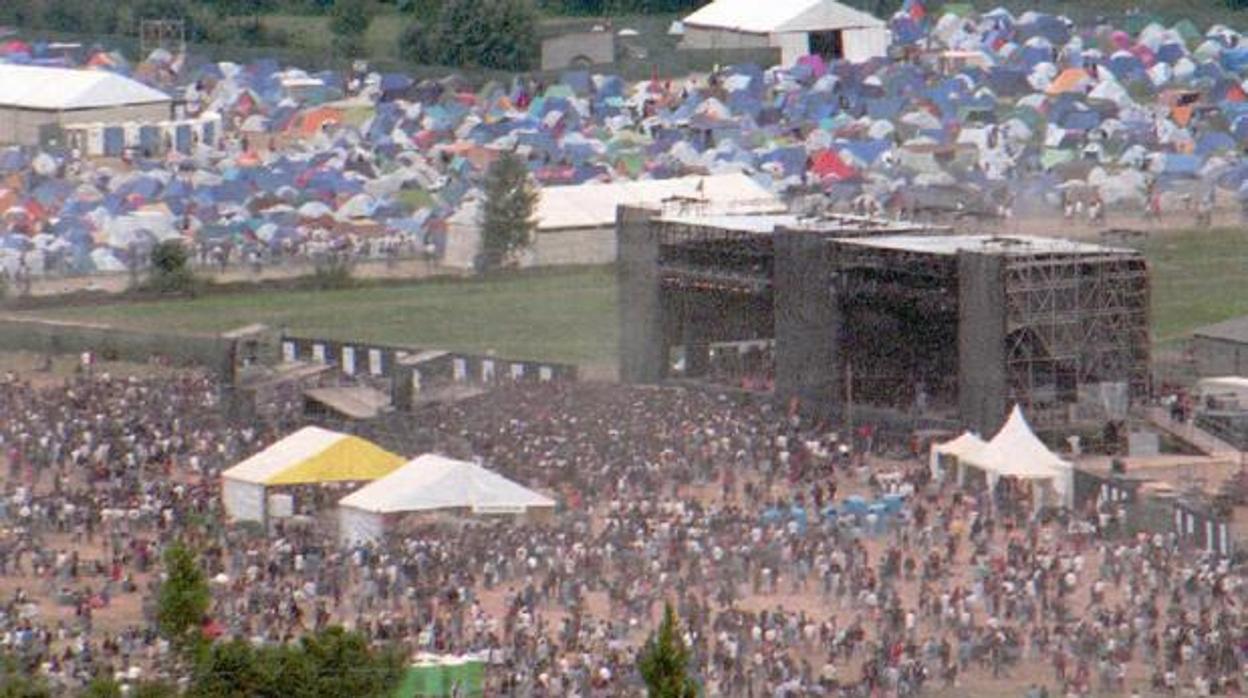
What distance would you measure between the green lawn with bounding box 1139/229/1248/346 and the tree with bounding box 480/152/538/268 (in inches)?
269

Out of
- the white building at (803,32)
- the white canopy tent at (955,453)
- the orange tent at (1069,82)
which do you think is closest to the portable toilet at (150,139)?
the white building at (803,32)

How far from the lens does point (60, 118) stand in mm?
55812

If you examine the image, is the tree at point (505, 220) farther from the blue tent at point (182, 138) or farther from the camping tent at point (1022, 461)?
the camping tent at point (1022, 461)

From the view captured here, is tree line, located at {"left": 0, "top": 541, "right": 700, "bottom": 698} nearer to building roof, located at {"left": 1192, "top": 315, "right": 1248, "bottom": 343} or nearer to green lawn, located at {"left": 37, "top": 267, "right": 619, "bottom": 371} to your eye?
building roof, located at {"left": 1192, "top": 315, "right": 1248, "bottom": 343}

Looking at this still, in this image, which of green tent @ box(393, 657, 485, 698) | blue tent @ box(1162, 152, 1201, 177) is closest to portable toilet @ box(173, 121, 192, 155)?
blue tent @ box(1162, 152, 1201, 177)

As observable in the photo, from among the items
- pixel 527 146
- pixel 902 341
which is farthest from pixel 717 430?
pixel 527 146

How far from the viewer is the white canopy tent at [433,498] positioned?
98.4 ft

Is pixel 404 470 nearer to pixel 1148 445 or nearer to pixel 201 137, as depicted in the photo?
pixel 1148 445

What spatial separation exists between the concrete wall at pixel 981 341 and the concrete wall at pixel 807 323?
61.0 inches

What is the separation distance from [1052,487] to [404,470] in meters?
4.93

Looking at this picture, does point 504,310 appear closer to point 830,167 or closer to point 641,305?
point 641,305

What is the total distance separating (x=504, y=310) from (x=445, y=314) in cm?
64

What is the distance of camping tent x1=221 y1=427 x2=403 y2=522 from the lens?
3118cm

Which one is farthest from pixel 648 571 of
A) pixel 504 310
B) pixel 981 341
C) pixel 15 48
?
pixel 15 48
